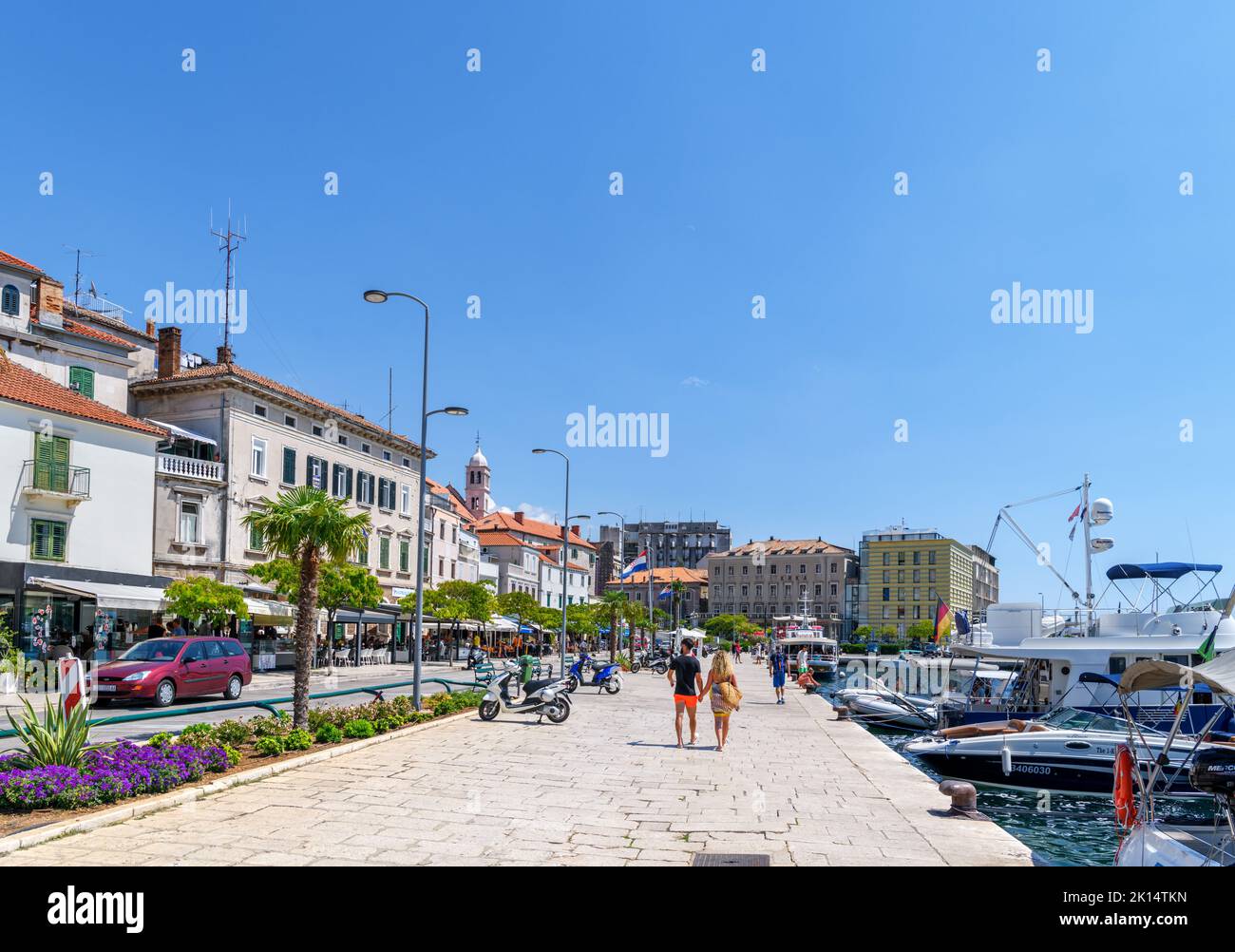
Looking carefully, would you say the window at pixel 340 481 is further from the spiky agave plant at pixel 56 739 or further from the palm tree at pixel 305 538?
the spiky agave plant at pixel 56 739

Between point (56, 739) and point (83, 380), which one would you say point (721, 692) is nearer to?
point (56, 739)

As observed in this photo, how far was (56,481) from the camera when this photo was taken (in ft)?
102

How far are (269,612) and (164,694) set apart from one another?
16315mm

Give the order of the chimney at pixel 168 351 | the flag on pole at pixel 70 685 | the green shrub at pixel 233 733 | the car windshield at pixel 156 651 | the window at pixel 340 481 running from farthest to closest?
the window at pixel 340 481
the chimney at pixel 168 351
the car windshield at pixel 156 651
the green shrub at pixel 233 733
the flag on pole at pixel 70 685

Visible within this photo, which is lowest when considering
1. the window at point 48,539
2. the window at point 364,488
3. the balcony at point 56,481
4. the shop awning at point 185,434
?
the window at point 48,539

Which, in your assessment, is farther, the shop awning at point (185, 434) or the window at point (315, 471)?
the window at point (315, 471)

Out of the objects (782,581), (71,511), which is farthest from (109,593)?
(782,581)

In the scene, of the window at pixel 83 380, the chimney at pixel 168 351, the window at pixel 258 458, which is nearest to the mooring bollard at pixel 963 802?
the window at pixel 83 380

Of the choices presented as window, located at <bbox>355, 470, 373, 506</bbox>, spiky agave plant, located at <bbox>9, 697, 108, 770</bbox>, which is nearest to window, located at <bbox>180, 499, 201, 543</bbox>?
window, located at <bbox>355, 470, 373, 506</bbox>

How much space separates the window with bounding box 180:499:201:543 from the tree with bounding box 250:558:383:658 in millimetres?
3220

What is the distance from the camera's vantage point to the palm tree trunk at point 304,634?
1502 cm

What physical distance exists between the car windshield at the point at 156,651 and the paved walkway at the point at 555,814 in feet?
28.2

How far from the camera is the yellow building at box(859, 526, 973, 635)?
5231 inches
